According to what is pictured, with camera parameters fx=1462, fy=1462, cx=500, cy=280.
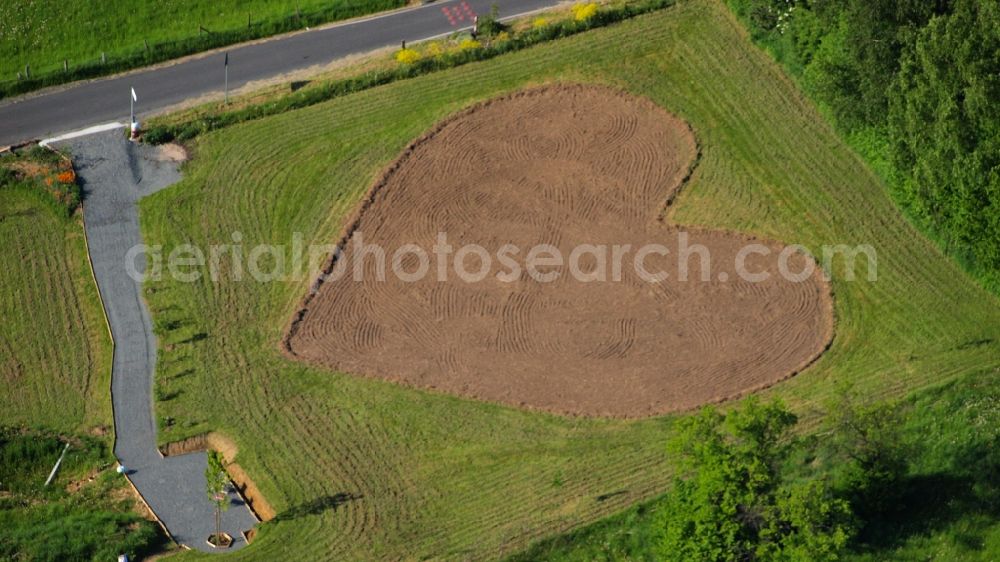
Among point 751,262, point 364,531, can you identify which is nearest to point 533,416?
point 364,531

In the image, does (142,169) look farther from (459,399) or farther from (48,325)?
(459,399)

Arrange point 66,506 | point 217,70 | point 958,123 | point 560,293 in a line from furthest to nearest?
1. point 217,70
2. point 560,293
3. point 958,123
4. point 66,506

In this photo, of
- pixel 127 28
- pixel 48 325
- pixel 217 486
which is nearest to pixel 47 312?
pixel 48 325

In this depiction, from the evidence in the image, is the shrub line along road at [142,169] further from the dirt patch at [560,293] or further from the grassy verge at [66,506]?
the dirt patch at [560,293]

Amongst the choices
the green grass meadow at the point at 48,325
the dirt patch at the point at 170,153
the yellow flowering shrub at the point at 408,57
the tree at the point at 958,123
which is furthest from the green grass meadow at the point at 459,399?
the green grass meadow at the point at 48,325

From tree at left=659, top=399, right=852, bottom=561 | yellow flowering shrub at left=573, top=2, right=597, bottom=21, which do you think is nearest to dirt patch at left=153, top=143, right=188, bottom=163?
yellow flowering shrub at left=573, top=2, right=597, bottom=21

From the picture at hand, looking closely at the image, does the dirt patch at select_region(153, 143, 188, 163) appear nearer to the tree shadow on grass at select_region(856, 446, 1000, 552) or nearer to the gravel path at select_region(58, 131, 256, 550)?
the gravel path at select_region(58, 131, 256, 550)
